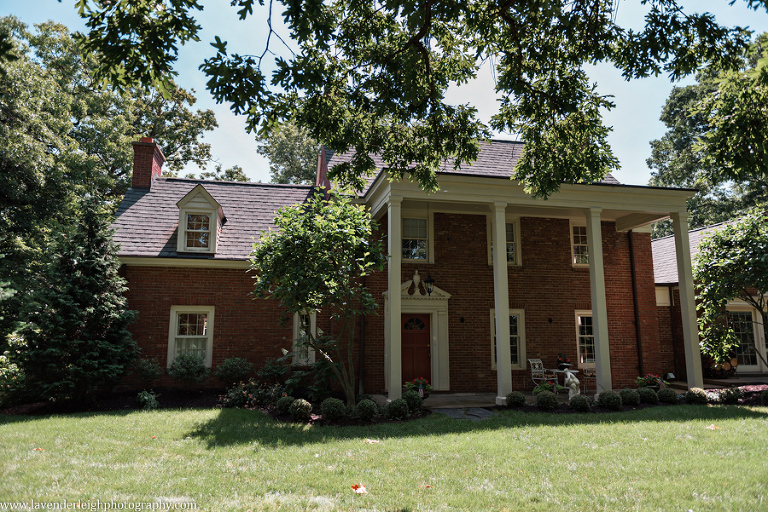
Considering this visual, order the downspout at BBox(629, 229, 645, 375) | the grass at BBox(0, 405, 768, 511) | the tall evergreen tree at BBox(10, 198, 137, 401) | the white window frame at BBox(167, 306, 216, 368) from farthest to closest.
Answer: the downspout at BBox(629, 229, 645, 375)
the white window frame at BBox(167, 306, 216, 368)
the tall evergreen tree at BBox(10, 198, 137, 401)
the grass at BBox(0, 405, 768, 511)

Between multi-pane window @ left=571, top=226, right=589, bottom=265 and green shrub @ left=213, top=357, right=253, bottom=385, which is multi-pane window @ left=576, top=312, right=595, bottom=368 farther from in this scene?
green shrub @ left=213, top=357, right=253, bottom=385

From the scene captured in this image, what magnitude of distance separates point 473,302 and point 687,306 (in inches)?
226

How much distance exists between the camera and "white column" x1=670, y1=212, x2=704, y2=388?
40.1ft

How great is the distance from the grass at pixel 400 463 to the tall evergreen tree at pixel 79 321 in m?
1.32

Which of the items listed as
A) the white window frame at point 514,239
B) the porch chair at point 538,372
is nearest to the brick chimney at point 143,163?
the white window frame at point 514,239

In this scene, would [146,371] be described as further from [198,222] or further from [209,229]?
[198,222]

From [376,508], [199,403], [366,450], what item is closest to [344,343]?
[199,403]

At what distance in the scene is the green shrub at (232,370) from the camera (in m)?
12.4

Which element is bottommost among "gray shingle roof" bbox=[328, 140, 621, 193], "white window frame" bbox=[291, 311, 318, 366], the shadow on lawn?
the shadow on lawn

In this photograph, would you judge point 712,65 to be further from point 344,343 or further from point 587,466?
point 344,343

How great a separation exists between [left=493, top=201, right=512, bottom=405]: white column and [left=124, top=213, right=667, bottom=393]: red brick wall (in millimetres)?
2398

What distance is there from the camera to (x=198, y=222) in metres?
14.1

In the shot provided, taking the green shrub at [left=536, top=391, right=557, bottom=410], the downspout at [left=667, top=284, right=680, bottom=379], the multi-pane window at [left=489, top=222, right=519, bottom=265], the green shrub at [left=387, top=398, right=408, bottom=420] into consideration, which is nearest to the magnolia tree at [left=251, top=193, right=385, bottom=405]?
the green shrub at [left=387, top=398, right=408, bottom=420]

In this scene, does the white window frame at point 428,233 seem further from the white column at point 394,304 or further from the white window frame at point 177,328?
the white window frame at point 177,328
